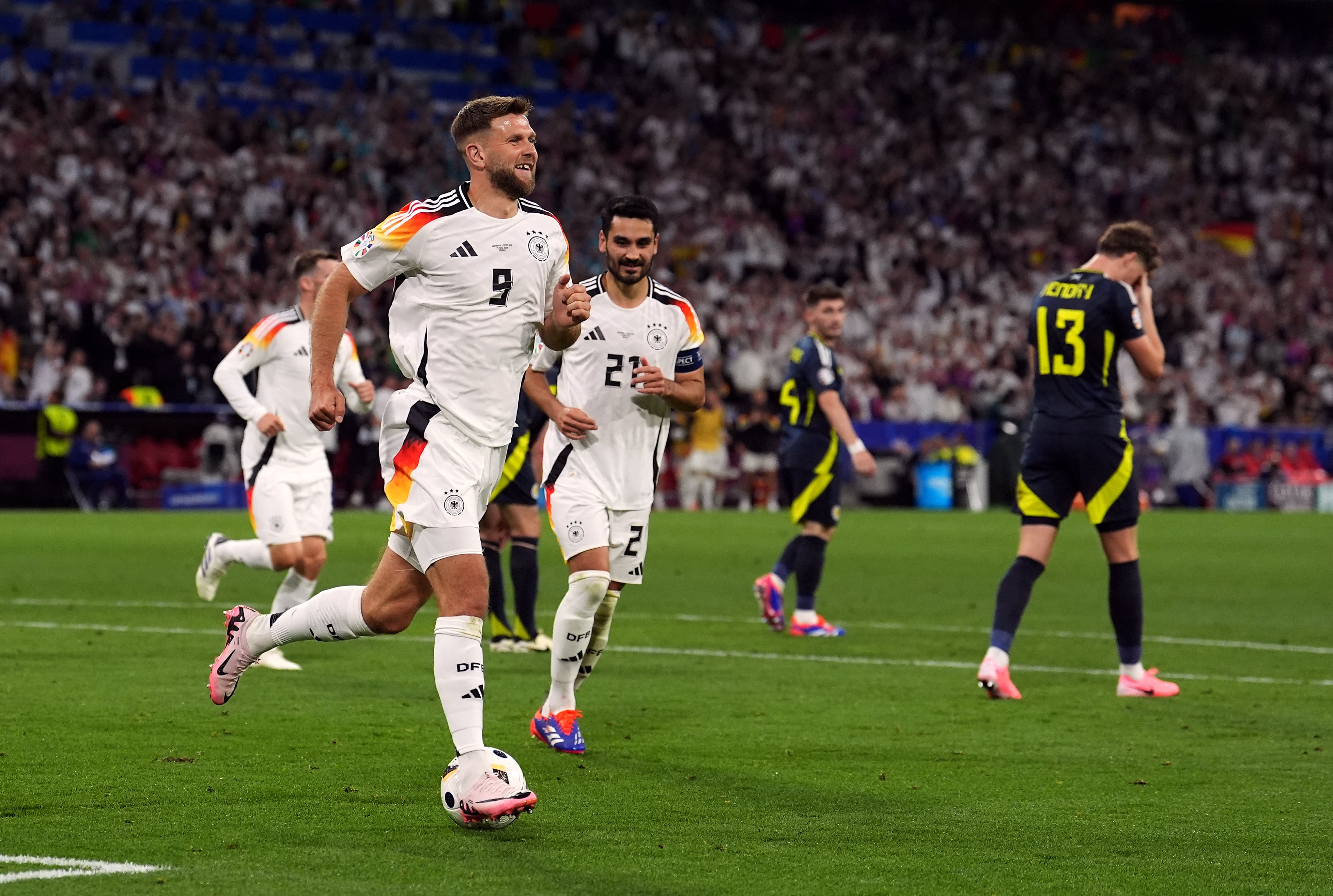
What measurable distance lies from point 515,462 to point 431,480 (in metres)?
5.11

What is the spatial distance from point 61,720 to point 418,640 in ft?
12.8

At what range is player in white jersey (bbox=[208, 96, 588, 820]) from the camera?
5965 mm

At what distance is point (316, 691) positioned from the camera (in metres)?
9.05

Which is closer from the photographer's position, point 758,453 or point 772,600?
point 772,600

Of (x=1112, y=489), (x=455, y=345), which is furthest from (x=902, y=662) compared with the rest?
(x=455, y=345)

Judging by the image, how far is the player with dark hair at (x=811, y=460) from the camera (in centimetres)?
1246

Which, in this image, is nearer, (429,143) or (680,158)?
(429,143)

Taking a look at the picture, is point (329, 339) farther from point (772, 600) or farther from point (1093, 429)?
point (772, 600)

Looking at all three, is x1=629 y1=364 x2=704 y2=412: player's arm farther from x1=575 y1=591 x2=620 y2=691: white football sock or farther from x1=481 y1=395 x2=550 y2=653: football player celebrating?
x1=481 y1=395 x2=550 y2=653: football player celebrating

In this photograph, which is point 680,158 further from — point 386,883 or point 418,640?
point 386,883

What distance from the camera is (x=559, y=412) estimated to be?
24.3 feet

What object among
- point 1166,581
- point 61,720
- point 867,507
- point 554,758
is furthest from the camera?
point 867,507

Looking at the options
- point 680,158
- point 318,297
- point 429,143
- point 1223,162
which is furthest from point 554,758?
point 1223,162

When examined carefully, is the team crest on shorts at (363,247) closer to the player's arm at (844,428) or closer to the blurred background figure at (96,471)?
the player's arm at (844,428)
